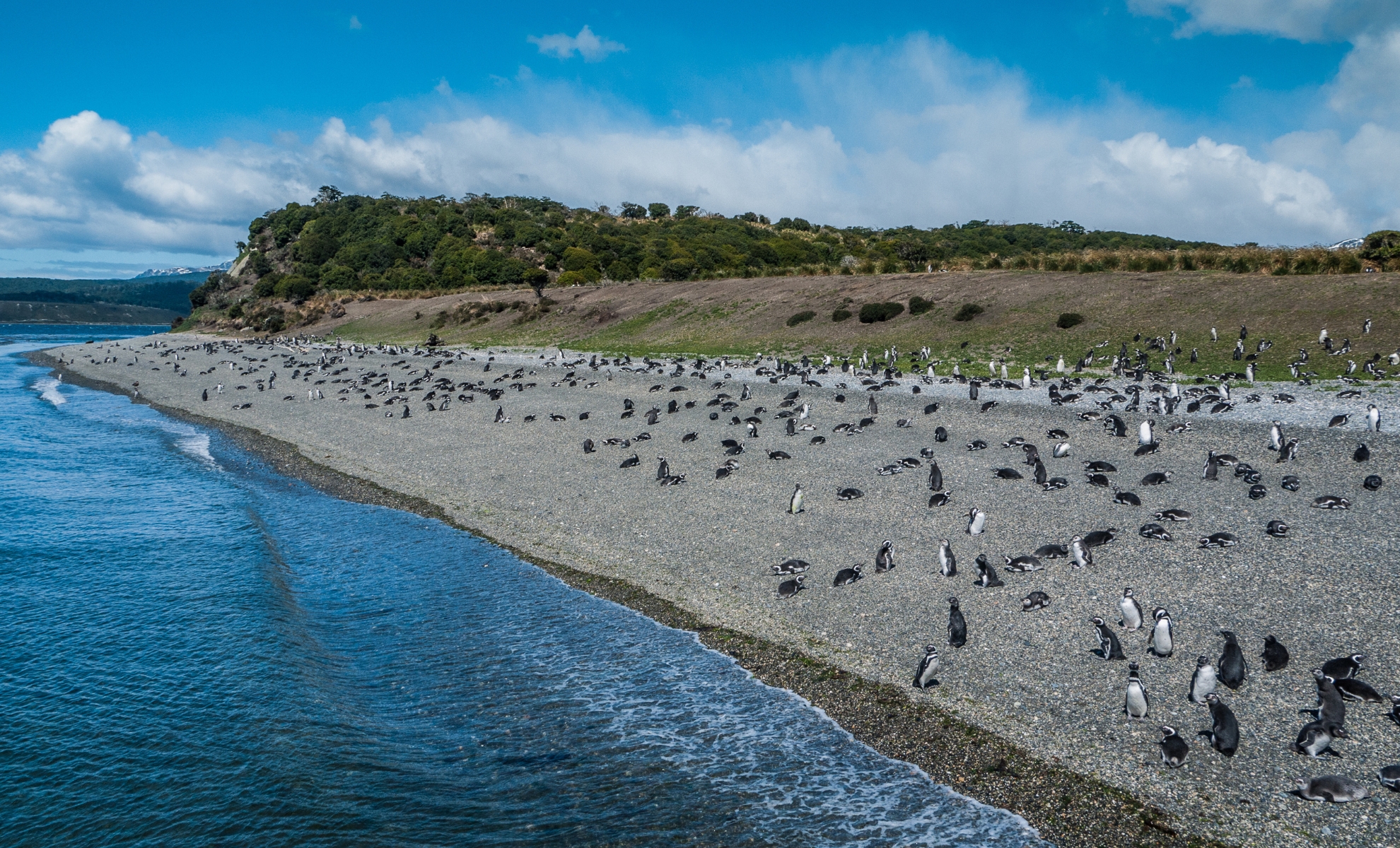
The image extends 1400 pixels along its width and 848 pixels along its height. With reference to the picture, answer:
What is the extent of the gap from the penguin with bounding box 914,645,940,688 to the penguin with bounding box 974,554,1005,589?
259 centimetres

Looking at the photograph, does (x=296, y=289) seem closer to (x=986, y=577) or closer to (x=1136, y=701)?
(x=986, y=577)

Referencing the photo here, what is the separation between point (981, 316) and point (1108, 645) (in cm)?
3423

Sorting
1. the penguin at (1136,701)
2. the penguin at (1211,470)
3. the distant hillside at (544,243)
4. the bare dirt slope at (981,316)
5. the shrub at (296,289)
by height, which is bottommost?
the penguin at (1136,701)

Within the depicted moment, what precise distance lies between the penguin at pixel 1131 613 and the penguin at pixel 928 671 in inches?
105

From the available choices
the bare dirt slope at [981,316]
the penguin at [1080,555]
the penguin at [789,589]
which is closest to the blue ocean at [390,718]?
the penguin at [789,589]

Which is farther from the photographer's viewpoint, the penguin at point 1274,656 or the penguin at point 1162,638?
the penguin at point 1162,638

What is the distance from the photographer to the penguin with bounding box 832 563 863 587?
41.2ft

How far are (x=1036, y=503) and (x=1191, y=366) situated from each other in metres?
19.3

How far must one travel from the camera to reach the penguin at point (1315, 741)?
7.74 meters

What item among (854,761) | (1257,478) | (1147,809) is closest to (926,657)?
(854,761)

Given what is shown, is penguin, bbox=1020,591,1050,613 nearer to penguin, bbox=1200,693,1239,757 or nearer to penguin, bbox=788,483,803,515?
penguin, bbox=1200,693,1239,757

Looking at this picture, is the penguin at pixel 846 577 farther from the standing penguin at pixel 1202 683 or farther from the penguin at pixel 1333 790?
the penguin at pixel 1333 790

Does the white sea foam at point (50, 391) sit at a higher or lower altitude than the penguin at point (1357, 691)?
lower

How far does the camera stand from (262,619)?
13258 mm
